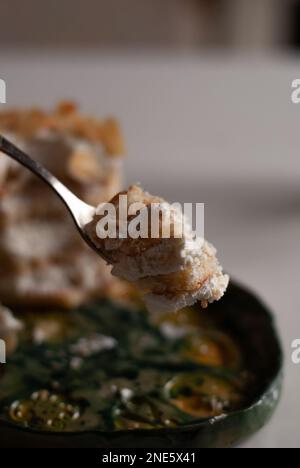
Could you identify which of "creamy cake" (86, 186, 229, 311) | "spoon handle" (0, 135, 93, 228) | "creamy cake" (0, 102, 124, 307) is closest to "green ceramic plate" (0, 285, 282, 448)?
"creamy cake" (0, 102, 124, 307)

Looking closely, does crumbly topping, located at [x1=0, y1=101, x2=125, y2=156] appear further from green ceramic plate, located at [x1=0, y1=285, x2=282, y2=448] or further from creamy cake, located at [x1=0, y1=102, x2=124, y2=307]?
green ceramic plate, located at [x1=0, y1=285, x2=282, y2=448]

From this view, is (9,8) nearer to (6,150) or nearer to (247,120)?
(247,120)

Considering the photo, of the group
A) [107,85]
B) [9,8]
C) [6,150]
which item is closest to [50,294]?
[6,150]

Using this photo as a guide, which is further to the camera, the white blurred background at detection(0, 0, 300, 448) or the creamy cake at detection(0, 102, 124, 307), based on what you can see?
the white blurred background at detection(0, 0, 300, 448)

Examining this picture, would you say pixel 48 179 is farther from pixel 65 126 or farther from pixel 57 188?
pixel 65 126

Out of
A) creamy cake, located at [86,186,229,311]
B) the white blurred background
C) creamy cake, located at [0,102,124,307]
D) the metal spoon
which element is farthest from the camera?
the white blurred background

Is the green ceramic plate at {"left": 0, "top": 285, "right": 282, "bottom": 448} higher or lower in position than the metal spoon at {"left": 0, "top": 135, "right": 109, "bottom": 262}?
lower

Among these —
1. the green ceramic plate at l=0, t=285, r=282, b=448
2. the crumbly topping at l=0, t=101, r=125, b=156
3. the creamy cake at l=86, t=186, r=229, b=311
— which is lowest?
the green ceramic plate at l=0, t=285, r=282, b=448
